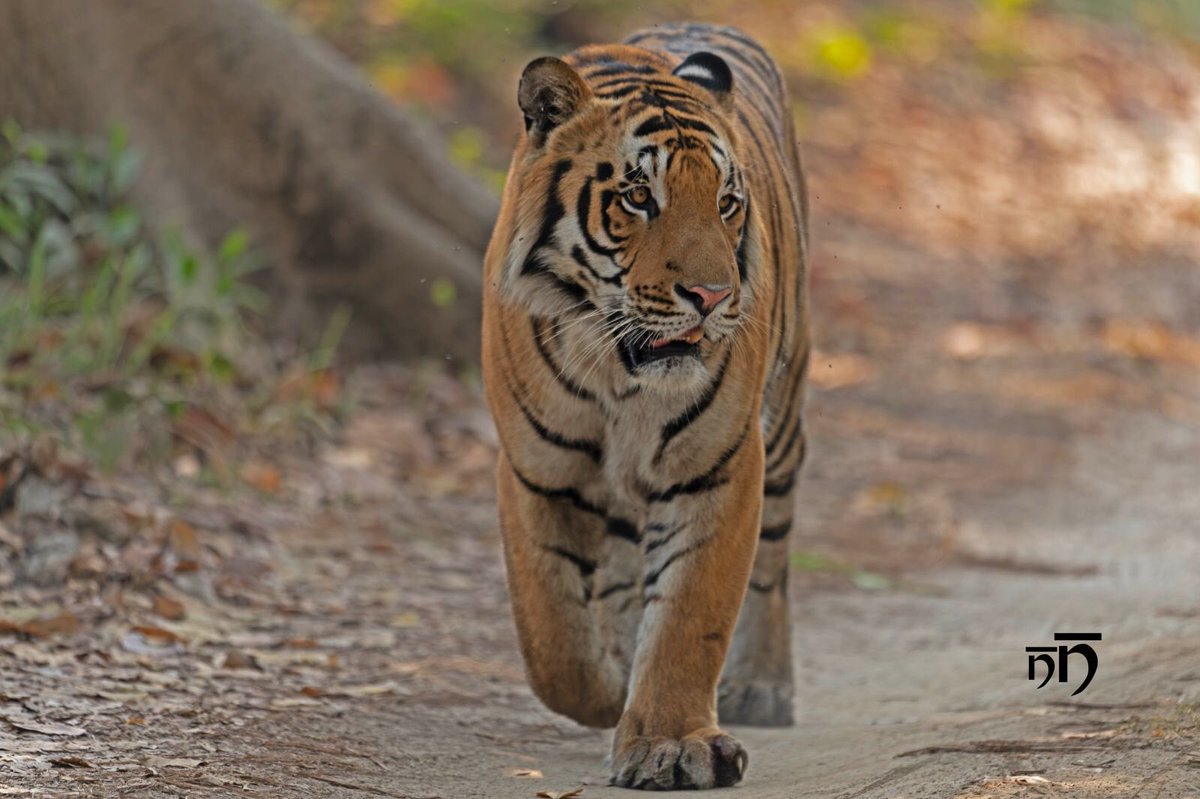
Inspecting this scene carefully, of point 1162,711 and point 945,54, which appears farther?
point 945,54

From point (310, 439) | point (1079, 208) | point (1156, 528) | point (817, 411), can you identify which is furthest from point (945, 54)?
point (310, 439)

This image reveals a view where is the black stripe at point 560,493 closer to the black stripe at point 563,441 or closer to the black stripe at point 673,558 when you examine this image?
the black stripe at point 563,441

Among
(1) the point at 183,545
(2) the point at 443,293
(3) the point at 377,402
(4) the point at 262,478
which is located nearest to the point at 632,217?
(1) the point at 183,545

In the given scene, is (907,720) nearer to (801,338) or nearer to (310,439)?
(801,338)

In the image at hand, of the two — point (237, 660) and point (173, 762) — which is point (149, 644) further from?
point (173, 762)

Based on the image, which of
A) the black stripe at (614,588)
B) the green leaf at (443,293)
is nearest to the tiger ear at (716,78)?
the black stripe at (614,588)

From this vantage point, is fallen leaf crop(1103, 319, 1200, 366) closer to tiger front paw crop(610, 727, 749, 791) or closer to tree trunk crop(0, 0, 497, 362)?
tree trunk crop(0, 0, 497, 362)

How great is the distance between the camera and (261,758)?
3.60 meters

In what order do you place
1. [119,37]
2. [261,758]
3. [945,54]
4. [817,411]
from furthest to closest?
1. [945,54]
2. [817,411]
3. [119,37]
4. [261,758]

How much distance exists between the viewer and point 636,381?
3.66 meters

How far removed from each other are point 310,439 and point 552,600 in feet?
10.6

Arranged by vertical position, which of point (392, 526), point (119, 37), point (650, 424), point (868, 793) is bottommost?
point (868, 793)

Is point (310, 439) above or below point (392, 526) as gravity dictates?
above

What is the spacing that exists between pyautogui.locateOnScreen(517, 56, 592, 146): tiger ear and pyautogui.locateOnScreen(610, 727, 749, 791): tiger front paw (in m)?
1.38
